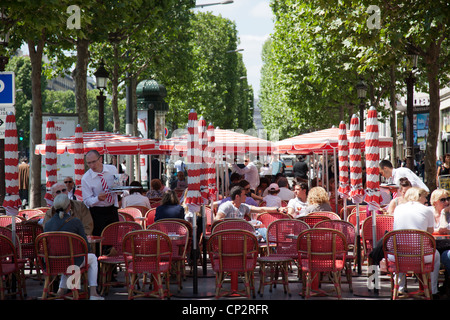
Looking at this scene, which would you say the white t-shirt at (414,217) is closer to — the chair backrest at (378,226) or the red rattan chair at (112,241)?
the chair backrest at (378,226)

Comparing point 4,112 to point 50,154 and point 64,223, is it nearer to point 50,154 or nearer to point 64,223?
point 50,154

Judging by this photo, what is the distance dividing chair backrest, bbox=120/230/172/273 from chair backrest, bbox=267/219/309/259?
195 cm

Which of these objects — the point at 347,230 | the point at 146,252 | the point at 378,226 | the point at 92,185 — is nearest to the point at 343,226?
the point at 347,230

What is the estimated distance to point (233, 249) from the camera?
9.08 m

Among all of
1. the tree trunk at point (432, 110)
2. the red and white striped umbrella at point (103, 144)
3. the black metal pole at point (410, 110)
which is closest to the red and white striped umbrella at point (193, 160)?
the red and white striped umbrella at point (103, 144)

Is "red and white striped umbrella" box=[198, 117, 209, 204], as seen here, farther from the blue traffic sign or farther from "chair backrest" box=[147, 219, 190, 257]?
the blue traffic sign

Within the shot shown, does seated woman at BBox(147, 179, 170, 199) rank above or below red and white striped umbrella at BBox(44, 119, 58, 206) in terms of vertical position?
below

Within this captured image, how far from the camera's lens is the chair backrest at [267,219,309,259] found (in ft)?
33.0

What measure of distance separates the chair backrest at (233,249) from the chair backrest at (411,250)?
1927 millimetres

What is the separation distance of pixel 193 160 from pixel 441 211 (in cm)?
405

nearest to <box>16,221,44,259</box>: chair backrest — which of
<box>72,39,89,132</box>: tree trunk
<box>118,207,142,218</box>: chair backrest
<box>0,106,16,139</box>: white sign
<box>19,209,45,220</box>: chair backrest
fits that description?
<box>0,106,16,139</box>: white sign
